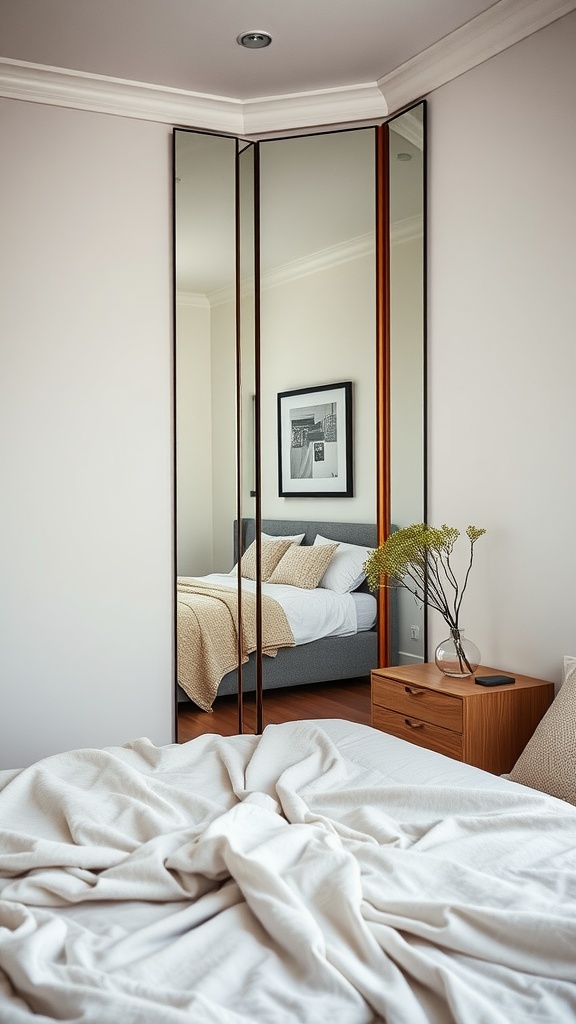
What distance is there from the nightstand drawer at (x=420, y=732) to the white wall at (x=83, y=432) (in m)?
1.07

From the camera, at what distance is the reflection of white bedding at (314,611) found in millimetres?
3840

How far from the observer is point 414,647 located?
148 inches

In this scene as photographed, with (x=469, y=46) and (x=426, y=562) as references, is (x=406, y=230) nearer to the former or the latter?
(x=469, y=46)

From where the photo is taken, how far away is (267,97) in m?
3.89

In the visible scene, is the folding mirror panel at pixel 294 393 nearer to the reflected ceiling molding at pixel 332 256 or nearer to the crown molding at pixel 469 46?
the reflected ceiling molding at pixel 332 256

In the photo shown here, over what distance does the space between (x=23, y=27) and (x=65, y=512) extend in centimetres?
186

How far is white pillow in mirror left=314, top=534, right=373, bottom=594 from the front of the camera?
380 centimetres

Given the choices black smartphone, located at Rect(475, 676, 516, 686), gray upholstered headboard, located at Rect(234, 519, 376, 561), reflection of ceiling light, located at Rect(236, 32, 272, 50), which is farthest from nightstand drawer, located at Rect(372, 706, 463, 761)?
reflection of ceiling light, located at Rect(236, 32, 272, 50)

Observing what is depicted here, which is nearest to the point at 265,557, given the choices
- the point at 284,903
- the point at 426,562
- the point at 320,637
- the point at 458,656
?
the point at 320,637

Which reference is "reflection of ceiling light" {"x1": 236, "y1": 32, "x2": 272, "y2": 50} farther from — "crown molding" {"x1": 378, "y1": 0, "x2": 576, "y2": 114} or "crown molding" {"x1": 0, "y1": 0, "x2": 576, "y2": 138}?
"crown molding" {"x1": 378, "y1": 0, "x2": 576, "y2": 114}

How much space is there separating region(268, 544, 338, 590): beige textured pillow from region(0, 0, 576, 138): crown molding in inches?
73.9

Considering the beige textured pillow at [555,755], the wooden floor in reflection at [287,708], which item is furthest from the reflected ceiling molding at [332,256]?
the beige textured pillow at [555,755]

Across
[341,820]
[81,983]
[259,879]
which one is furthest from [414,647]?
[81,983]

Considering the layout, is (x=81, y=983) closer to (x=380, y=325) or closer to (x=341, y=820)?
(x=341, y=820)
